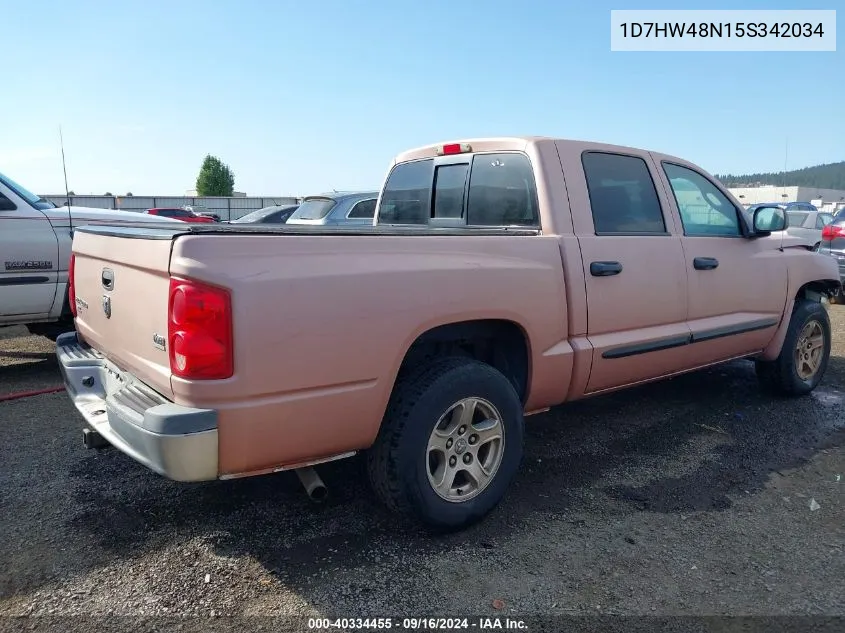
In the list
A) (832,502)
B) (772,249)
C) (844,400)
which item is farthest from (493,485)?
(844,400)

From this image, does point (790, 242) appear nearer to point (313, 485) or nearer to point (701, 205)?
point (701, 205)

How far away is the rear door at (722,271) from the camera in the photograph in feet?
13.8

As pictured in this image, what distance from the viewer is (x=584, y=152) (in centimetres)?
379

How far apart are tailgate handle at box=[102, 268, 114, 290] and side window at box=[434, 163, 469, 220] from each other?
208cm

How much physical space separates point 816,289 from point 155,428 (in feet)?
16.9

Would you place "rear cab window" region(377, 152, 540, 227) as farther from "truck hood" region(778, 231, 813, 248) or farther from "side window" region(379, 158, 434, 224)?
"truck hood" region(778, 231, 813, 248)

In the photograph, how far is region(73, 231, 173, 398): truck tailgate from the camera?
8.08 ft

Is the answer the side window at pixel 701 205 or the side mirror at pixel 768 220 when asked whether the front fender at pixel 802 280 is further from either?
the side window at pixel 701 205

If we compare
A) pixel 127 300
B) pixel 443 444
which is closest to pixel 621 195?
pixel 443 444

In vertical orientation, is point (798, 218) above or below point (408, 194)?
below

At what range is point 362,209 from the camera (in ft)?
30.3

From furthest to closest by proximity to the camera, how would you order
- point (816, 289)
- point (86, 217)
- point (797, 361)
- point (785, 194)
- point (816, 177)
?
1. point (816, 177)
2. point (785, 194)
3. point (86, 217)
4. point (816, 289)
5. point (797, 361)

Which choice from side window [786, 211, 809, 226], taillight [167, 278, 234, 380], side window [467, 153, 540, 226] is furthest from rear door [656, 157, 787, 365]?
side window [786, 211, 809, 226]

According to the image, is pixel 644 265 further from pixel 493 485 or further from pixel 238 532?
pixel 238 532
